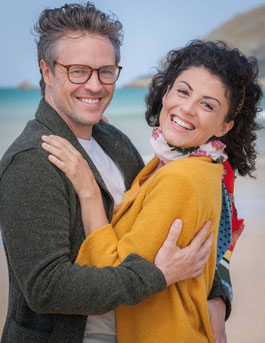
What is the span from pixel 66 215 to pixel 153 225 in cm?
27

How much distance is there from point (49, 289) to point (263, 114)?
1292 millimetres

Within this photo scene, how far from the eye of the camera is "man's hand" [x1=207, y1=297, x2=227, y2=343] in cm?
175

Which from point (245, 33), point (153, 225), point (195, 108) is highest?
point (245, 33)

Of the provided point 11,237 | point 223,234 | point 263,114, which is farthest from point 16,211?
point 263,114

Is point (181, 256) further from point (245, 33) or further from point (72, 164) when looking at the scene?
point (245, 33)

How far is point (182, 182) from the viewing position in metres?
1.51

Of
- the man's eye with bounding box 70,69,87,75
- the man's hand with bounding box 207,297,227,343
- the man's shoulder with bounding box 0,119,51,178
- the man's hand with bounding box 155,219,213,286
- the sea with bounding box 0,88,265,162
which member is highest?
the man's eye with bounding box 70,69,87,75

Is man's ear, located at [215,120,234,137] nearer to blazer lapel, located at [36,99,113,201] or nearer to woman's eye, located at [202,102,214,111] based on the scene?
woman's eye, located at [202,102,214,111]

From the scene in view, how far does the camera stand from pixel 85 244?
1535 millimetres

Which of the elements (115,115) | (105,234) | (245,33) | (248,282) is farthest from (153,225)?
(245,33)

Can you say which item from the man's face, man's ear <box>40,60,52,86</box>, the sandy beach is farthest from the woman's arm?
the sandy beach

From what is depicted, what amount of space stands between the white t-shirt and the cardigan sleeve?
0.24 metres

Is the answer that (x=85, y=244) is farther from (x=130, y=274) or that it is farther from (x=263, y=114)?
(x=263, y=114)

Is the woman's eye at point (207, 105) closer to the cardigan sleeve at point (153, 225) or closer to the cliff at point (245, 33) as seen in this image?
the cardigan sleeve at point (153, 225)
